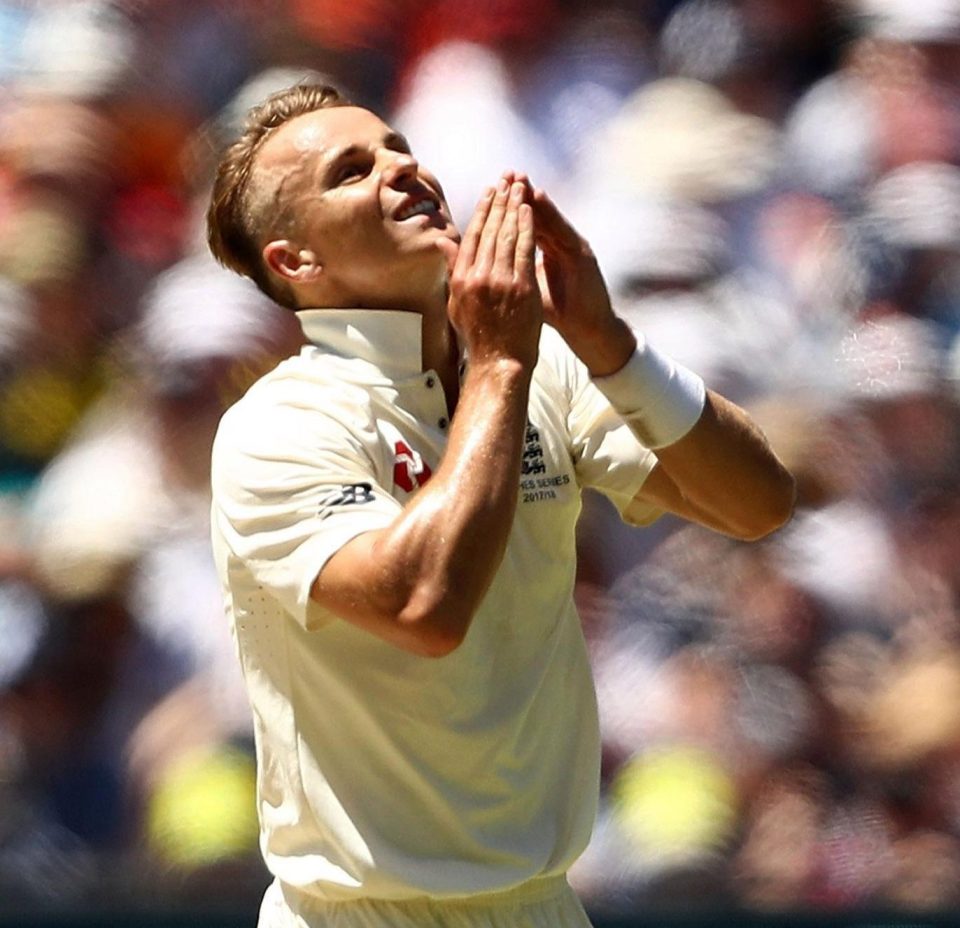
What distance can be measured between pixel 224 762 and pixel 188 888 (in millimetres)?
232

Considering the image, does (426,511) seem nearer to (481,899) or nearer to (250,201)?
(481,899)

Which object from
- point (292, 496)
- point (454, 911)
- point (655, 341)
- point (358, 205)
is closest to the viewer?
point (292, 496)

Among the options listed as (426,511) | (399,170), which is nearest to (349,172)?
(399,170)

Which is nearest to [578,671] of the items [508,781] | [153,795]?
[508,781]

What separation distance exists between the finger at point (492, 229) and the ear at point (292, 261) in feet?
0.86

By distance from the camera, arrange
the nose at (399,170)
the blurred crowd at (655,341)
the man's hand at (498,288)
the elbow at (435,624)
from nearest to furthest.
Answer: the elbow at (435,624)
the man's hand at (498,288)
the nose at (399,170)
the blurred crowd at (655,341)

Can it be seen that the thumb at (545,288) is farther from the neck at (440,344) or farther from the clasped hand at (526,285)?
the neck at (440,344)

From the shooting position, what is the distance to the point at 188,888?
355cm

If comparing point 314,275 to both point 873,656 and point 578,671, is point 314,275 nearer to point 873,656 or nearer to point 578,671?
point 578,671

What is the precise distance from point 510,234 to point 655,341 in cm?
148

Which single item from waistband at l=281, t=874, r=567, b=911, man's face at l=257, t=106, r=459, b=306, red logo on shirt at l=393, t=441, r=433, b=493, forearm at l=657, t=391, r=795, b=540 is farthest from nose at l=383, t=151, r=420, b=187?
waistband at l=281, t=874, r=567, b=911

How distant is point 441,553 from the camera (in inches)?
74.4

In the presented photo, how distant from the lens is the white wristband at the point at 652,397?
7.05 ft

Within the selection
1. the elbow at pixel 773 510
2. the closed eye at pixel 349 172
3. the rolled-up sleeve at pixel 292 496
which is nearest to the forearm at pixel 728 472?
the elbow at pixel 773 510
